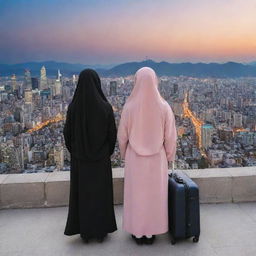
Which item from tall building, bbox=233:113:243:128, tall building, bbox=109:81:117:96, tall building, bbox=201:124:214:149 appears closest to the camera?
tall building, bbox=109:81:117:96

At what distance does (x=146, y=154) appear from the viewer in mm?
3205

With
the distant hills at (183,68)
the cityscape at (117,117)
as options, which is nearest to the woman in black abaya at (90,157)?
the cityscape at (117,117)

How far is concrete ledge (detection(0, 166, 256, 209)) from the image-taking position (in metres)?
4.23

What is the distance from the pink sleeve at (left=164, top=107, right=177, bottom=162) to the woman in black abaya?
0.49 metres

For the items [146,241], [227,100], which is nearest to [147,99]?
[146,241]

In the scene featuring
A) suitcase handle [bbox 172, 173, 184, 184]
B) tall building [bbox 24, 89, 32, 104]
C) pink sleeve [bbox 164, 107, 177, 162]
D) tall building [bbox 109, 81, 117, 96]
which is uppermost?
tall building [bbox 109, 81, 117, 96]

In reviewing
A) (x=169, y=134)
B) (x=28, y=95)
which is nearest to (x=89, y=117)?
(x=169, y=134)

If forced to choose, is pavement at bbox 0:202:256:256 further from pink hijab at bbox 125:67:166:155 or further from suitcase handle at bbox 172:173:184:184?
pink hijab at bbox 125:67:166:155

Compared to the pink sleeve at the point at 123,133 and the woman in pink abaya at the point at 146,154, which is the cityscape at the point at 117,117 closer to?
the pink sleeve at the point at 123,133

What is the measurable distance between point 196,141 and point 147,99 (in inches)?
81.7

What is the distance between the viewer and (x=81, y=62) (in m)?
6.57

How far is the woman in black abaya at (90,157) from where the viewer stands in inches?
125

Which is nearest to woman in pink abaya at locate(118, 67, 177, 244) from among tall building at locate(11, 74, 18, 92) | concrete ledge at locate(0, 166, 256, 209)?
concrete ledge at locate(0, 166, 256, 209)

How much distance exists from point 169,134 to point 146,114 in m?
0.30
